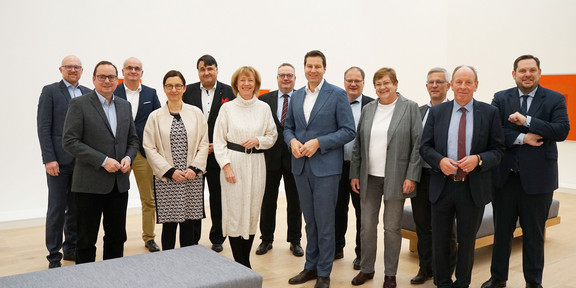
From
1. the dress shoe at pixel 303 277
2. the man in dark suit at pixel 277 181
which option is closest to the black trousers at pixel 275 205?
the man in dark suit at pixel 277 181

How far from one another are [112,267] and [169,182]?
1211 millimetres

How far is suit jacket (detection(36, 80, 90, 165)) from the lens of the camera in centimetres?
425

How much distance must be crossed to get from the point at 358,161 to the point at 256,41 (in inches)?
182

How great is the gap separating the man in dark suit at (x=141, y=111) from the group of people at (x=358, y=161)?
0.90m

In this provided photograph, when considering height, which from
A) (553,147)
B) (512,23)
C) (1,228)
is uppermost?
(512,23)

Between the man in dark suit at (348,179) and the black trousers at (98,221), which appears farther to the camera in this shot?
the man in dark suit at (348,179)

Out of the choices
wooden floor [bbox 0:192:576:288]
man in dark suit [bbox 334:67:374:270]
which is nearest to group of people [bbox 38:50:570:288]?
wooden floor [bbox 0:192:576:288]

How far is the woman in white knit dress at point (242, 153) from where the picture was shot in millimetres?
3709

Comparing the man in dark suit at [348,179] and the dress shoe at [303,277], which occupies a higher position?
the man in dark suit at [348,179]

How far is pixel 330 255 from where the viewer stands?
3.77m

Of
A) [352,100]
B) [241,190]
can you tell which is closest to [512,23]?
[352,100]

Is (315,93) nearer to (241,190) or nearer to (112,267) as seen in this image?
(241,190)

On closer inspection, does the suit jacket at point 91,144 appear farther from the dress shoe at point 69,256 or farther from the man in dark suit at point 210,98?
the dress shoe at point 69,256

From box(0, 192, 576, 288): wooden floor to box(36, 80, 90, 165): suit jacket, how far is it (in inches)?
40.7
